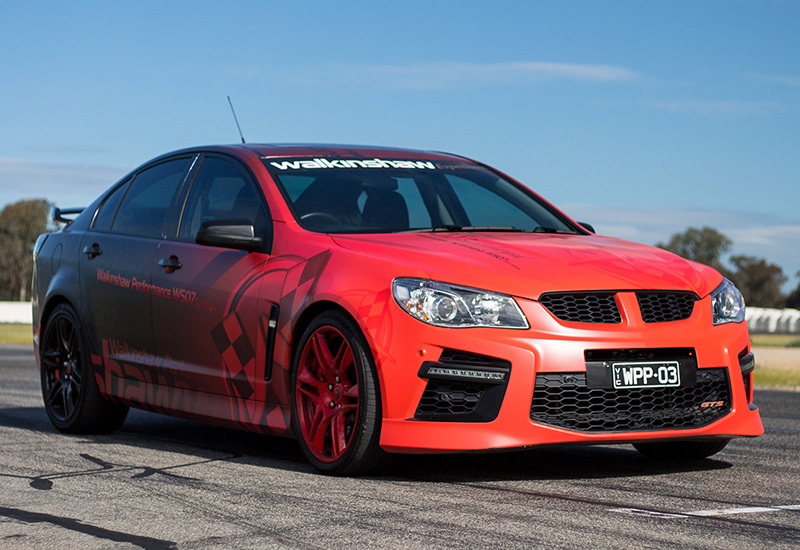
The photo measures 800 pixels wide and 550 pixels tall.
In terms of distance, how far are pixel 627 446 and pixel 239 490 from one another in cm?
270

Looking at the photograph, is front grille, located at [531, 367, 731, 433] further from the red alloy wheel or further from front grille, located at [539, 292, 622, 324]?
the red alloy wheel

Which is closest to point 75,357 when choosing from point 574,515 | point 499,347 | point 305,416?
point 305,416

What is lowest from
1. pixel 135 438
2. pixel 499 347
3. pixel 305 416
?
pixel 135 438

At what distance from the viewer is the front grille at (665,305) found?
5309 mm

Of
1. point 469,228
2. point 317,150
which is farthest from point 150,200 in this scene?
point 469,228

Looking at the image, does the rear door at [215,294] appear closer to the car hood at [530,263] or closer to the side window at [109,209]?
the car hood at [530,263]

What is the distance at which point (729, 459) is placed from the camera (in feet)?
20.4

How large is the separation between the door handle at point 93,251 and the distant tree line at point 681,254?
283 ft

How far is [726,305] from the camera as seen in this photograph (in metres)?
5.68

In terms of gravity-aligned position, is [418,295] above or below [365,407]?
above

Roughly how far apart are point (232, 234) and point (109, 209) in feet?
6.76

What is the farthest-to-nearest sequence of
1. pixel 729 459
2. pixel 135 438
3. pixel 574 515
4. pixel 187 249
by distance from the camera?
pixel 135 438, pixel 187 249, pixel 729 459, pixel 574 515

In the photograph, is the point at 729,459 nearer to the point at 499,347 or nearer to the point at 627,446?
the point at 627,446

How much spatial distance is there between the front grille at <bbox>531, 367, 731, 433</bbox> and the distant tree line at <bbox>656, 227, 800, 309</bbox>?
356ft
